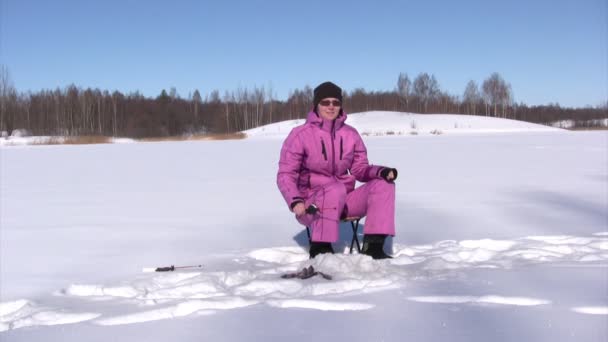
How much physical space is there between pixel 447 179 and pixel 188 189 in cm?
360

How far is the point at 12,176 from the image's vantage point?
27.5 feet

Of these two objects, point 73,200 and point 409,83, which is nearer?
point 73,200

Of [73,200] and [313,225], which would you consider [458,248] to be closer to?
[313,225]

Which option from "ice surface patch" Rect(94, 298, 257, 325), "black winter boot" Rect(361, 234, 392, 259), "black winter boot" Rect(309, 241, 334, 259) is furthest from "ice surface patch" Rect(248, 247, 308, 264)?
"ice surface patch" Rect(94, 298, 257, 325)

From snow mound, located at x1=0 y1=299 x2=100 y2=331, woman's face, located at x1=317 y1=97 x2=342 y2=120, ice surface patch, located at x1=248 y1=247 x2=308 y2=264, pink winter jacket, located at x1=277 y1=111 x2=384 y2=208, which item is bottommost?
ice surface patch, located at x1=248 y1=247 x2=308 y2=264

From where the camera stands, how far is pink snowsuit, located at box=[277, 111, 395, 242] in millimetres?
2619

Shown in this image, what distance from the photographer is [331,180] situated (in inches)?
113

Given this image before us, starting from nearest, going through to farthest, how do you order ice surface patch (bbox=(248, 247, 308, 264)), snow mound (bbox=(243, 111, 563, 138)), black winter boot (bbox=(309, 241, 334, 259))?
black winter boot (bbox=(309, 241, 334, 259)), ice surface patch (bbox=(248, 247, 308, 264)), snow mound (bbox=(243, 111, 563, 138))

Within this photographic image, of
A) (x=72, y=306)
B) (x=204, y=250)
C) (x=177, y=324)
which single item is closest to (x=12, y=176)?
(x=204, y=250)

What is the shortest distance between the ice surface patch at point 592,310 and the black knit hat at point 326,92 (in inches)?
61.8

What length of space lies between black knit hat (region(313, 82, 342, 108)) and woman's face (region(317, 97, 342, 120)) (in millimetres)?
23

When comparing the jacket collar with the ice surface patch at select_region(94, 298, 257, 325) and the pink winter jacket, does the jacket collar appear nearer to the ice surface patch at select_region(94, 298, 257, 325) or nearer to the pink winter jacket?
the pink winter jacket

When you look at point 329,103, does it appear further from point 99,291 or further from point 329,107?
point 99,291

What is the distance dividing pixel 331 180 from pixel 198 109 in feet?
185
